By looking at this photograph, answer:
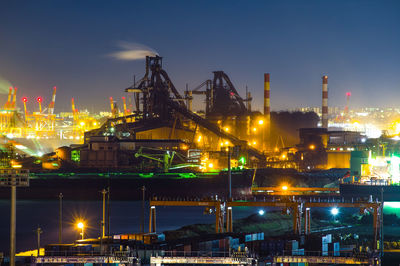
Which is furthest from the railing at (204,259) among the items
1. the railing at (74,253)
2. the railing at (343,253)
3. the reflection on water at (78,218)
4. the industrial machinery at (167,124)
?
the industrial machinery at (167,124)

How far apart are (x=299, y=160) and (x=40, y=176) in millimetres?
29517

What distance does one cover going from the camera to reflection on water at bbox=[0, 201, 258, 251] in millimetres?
47281

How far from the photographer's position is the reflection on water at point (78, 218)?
47281 millimetres

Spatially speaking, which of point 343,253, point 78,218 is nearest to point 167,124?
point 78,218

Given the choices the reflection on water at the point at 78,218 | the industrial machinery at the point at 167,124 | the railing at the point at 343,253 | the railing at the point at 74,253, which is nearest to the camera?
the railing at the point at 343,253

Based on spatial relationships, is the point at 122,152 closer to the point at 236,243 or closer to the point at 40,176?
the point at 40,176

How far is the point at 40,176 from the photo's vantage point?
77500mm

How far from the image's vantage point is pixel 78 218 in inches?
2248

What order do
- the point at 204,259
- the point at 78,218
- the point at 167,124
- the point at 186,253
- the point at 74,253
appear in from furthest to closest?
the point at 167,124, the point at 78,218, the point at 186,253, the point at 74,253, the point at 204,259

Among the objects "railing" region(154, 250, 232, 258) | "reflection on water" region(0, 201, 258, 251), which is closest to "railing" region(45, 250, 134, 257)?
"railing" region(154, 250, 232, 258)

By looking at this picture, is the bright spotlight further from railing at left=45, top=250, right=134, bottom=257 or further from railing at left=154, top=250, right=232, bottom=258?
railing at left=45, top=250, right=134, bottom=257

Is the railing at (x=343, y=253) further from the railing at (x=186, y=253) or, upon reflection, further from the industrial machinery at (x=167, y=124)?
the industrial machinery at (x=167, y=124)

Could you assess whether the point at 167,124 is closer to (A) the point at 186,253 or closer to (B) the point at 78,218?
(B) the point at 78,218

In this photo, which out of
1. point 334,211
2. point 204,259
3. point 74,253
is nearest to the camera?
point 204,259
